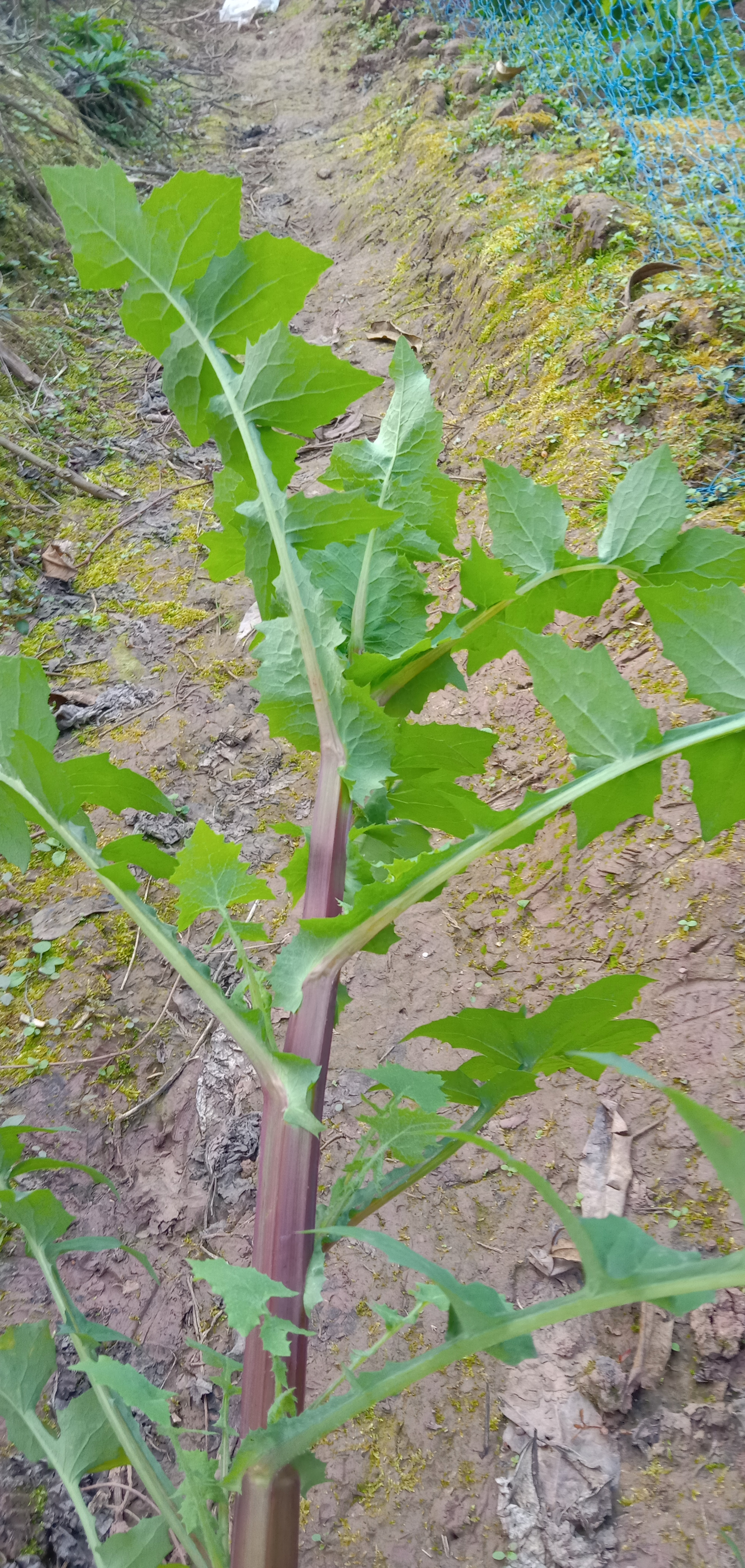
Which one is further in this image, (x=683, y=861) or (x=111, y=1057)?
(x=111, y=1057)

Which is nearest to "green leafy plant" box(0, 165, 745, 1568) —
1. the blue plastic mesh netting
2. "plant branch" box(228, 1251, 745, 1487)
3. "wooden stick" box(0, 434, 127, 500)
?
"plant branch" box(228, 1251, 745, 1487)

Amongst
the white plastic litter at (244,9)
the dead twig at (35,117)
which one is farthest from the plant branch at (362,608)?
the white plastic litter at (244,9)

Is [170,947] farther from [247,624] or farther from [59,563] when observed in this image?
[59,563]

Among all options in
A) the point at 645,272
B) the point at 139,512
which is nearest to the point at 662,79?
the point at 645,272

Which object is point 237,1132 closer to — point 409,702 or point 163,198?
point 409,702

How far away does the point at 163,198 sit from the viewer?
1097 mm

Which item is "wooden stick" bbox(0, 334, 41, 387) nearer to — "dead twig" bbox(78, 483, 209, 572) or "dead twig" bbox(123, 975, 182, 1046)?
"dead twig" bbox(78, 483, 209, 572)

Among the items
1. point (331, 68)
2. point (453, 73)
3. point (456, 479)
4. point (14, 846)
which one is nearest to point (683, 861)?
point (14, 846)

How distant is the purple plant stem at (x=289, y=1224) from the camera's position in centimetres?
72

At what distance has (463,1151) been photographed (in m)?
1.76

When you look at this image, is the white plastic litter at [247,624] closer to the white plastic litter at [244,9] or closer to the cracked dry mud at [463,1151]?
the cracked dry mud at [463,1151]

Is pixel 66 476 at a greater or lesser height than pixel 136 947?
greater

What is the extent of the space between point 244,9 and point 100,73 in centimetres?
437

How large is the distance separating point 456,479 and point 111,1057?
2.23 m
